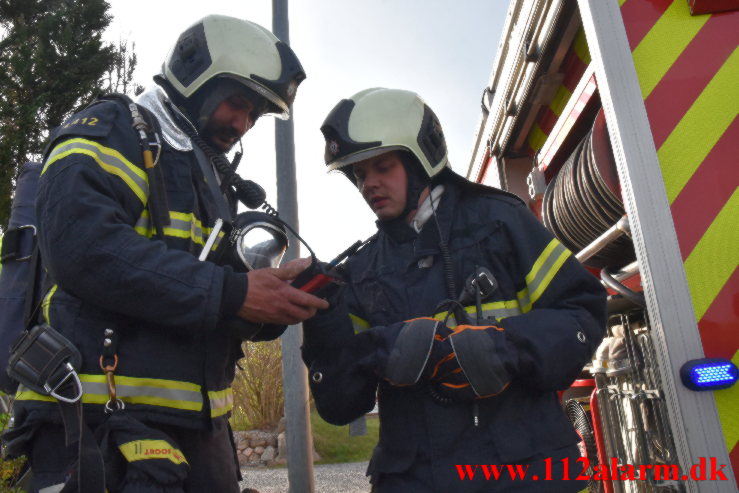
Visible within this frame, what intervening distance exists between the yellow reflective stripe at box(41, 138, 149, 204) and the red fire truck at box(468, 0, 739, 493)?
144 cm

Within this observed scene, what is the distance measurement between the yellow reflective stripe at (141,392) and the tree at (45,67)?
26.4ft

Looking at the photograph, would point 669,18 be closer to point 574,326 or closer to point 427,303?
point 574,326

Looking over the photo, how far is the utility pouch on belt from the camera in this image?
1512 millimetres

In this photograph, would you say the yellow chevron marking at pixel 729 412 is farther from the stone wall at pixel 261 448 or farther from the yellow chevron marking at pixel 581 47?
the stone wall at pixel 261 448

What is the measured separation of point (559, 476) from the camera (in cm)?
167

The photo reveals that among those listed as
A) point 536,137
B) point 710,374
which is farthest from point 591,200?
point 536,137

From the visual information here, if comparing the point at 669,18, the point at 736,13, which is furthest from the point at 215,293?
the point at 736,13

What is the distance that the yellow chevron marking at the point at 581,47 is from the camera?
2656 mm

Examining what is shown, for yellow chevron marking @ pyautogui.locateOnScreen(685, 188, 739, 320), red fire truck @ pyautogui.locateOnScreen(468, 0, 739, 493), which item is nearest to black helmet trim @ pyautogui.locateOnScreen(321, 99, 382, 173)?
red fire truck @ pyautogui.locateOnScreen(468, 0, 739, 493)

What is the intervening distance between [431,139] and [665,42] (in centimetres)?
82

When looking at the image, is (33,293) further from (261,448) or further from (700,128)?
(261,448)

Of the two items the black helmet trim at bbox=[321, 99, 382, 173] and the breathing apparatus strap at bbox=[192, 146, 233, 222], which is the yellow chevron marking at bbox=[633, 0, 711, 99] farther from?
the breathing apparatus strap at bbox=[192, 146, 233, 222]

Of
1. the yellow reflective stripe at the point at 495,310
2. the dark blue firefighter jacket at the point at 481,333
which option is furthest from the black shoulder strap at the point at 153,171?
the yellow reflective stripe at the point at 495,310

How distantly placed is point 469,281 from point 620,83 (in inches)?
30.4
